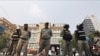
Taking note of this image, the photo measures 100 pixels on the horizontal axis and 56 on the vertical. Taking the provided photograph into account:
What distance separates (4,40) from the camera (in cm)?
5634

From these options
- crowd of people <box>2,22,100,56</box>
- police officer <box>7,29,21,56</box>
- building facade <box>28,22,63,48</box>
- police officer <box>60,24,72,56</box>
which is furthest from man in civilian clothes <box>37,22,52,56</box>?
building facade <box>28,22,63,48</box>

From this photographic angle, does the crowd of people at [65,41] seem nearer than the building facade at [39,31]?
Yes

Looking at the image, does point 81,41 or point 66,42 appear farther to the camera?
point 66,42

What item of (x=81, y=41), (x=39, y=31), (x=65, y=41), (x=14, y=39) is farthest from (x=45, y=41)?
(x=39, y=31)

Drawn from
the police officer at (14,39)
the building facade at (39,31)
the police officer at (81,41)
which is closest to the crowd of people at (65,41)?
the police officer at (81,41)

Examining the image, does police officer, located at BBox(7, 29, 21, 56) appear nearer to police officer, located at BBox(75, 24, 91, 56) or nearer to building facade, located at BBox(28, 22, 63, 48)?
police officer, located at BBox(75, 24, 91, 56)

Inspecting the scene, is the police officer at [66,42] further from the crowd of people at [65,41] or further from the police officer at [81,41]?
the police officer at [81,41]

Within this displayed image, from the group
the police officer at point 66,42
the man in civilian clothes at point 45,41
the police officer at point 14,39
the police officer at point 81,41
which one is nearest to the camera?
the police officer at point 81,41

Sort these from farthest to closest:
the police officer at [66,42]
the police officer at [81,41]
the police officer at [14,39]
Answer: the police officer at [14,39]
the police officer at [66,42]
the police officer at [81,41]

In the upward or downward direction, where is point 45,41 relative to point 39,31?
upward

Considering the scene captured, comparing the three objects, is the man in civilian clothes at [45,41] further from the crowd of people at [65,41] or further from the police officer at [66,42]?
the police officer at [66,42]

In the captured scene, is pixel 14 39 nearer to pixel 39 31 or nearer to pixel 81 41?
pixel 81 41

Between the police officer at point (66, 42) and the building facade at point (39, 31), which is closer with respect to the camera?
the police officer at point (66, 42)

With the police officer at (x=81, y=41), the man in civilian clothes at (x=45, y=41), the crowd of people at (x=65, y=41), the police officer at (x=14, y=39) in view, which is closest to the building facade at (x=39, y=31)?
the police officer at (x=14, y=39)
